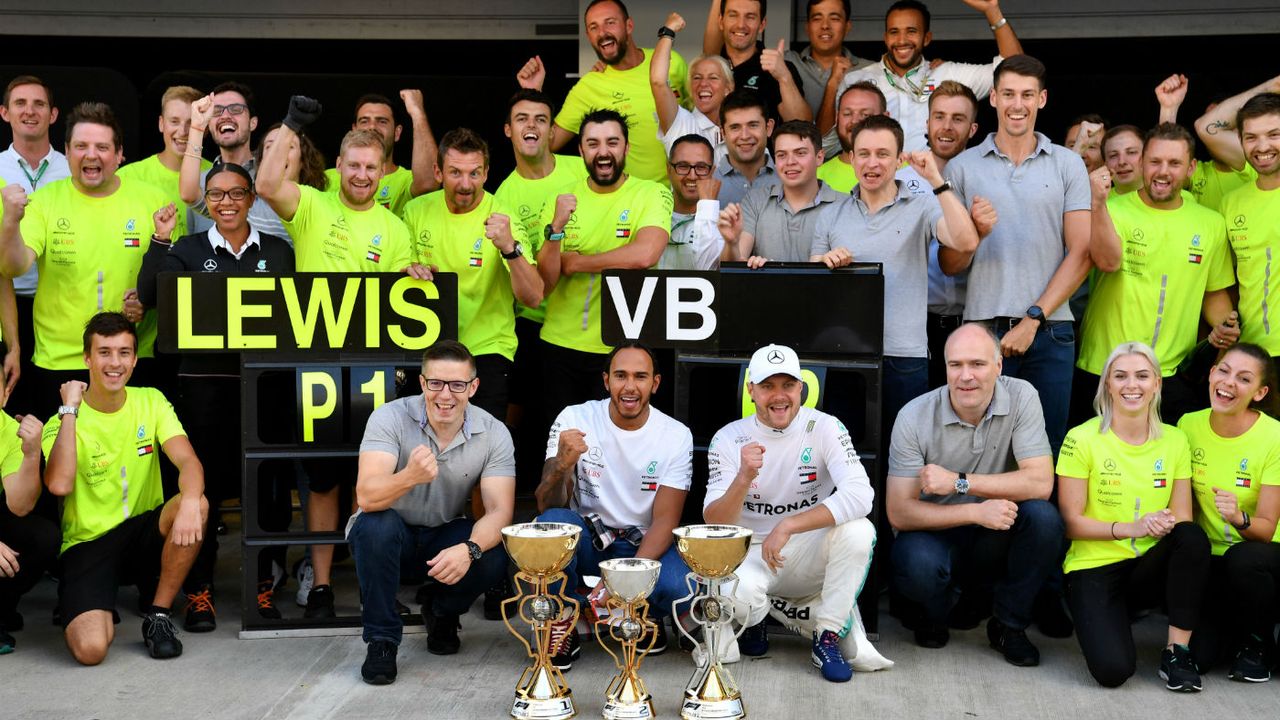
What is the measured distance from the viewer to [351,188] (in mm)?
6074

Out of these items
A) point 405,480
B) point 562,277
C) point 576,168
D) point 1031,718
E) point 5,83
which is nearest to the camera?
point 1031,718

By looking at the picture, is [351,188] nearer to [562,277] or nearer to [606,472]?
[562,277]

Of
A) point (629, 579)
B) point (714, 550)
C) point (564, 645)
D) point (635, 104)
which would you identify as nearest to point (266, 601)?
point (564, 645)

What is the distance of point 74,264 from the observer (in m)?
6.15

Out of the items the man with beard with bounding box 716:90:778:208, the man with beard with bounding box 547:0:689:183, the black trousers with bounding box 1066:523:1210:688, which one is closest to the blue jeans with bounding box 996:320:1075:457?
the black trousers with bounding box 1066:523:1210:688

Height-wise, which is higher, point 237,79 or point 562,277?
point 237,79

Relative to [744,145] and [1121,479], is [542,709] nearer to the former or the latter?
[1121,479]

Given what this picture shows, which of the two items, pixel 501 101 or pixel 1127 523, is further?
pixel 501 101

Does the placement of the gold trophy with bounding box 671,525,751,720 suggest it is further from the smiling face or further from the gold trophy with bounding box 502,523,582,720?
the smiling face

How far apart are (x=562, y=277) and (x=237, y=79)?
368 cm

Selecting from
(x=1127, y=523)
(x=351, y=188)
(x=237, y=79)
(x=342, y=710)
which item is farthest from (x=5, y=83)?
(x=1127, y=523)

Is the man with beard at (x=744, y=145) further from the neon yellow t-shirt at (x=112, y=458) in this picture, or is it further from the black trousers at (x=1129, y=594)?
the neon yellow t-shirt at (x=112, y=458)

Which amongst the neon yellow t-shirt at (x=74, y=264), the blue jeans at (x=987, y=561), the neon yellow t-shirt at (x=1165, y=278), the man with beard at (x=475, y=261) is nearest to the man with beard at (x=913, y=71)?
the neon yellow t-shirt at (x=1165, y=278)

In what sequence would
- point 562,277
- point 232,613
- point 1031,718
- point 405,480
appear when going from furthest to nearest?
point 562,277 < point 232,613 < point 405,480 < point 1031,718
